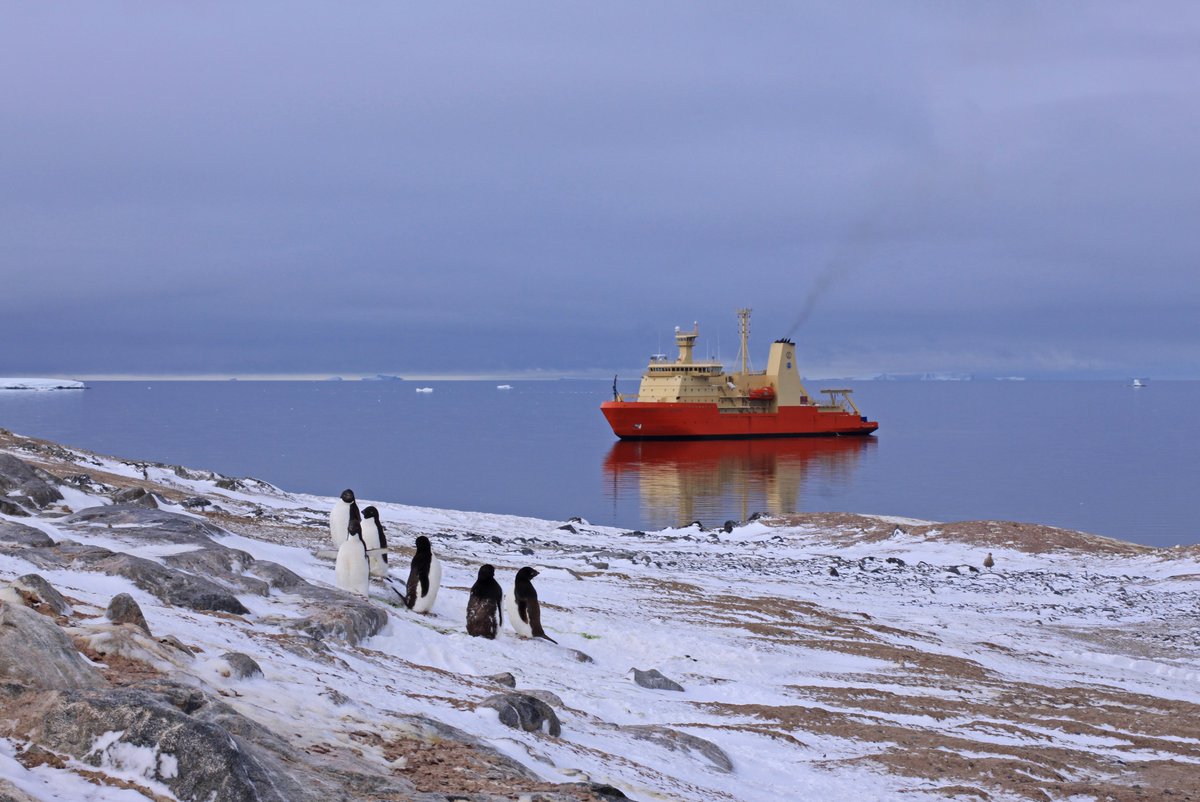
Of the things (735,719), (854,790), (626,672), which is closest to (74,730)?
(854,790)

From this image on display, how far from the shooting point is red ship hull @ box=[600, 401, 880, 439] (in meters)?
76.5

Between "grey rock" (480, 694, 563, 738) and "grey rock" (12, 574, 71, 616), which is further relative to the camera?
"grey rock" (480, 694, 563, 738)

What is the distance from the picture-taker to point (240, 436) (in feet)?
278

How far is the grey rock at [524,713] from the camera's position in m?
6.60

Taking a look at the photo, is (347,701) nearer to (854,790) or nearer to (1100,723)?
(854,790)

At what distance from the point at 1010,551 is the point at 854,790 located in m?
20.1

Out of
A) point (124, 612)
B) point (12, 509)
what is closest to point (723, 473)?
point (12, 509)

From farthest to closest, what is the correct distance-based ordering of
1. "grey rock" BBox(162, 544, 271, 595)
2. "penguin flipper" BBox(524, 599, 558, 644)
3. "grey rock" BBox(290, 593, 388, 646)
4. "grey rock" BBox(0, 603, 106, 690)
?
"penguin flipper" BBox(524, 599, 558, 644)
"grey rock" BBox(162, 544, 271, 595)
"grey rock" BBox(290, 593, 388, 646)
"grey rock" BBox(0, 603, 106, 690)

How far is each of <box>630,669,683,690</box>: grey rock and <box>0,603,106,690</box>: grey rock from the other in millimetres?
5764

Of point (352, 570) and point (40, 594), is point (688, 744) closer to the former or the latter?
point (40, 594)

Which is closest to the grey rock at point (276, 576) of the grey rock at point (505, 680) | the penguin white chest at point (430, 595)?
the penguin white chest at point (430, 595)

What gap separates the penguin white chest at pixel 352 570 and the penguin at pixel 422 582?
49 cm

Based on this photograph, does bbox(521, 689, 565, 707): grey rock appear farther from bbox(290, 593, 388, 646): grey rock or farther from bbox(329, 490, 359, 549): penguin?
bbox(329, 490, 359, 549): penguin

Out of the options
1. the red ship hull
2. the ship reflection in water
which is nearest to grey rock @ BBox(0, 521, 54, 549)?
the ship reflection in water
